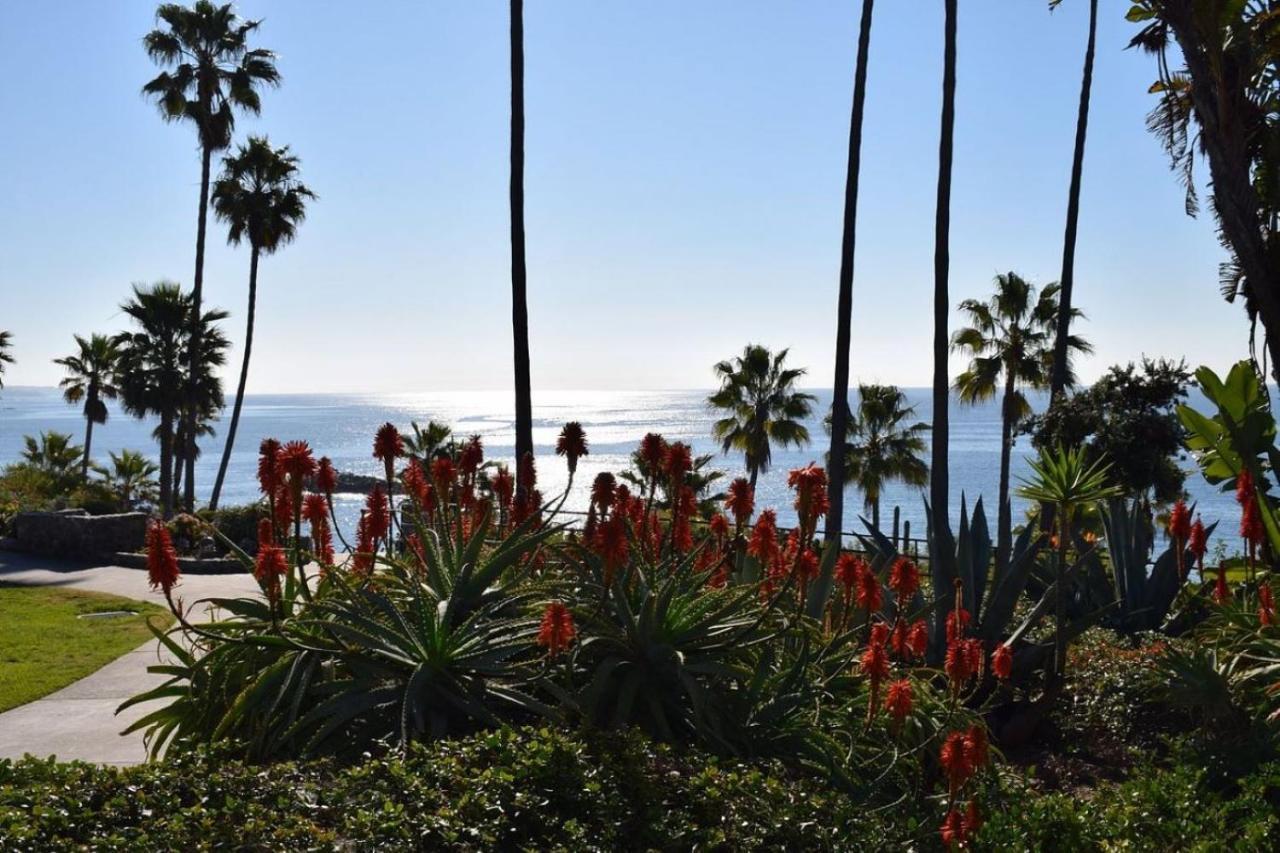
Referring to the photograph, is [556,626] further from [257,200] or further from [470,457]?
[257,200]

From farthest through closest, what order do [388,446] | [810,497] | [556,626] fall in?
[388,446]
[810,497]
[556,626]

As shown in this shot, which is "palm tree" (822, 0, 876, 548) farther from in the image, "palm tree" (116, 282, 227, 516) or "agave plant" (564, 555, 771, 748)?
"palm tree" (116, 282, 227, 516)

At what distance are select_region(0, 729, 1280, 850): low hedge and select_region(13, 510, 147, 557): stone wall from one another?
15848mm

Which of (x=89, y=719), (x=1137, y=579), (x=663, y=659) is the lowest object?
(x=89, y=719)

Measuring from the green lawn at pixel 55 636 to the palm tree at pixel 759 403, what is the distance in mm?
18616

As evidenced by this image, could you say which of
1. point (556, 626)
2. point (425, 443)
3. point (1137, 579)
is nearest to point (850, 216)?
point (1137, 579)

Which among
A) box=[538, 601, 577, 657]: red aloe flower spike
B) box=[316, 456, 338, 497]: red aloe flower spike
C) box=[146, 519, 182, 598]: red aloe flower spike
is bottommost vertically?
box=[538, 601, 577, 657]: red aloe flower spike

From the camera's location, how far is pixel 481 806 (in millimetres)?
3873

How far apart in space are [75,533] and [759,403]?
696 inches

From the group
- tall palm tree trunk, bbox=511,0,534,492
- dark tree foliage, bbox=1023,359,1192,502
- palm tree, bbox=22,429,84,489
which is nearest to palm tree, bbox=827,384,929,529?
dark tree foliage, bbox=1023,359,1192,502

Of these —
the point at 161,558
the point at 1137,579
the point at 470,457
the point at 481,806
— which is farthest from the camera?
the point at 1137,579

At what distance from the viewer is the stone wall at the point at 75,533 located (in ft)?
61.4

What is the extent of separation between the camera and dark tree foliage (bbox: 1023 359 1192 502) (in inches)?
858

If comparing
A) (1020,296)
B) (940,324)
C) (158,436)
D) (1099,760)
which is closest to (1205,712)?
(1099,760)
